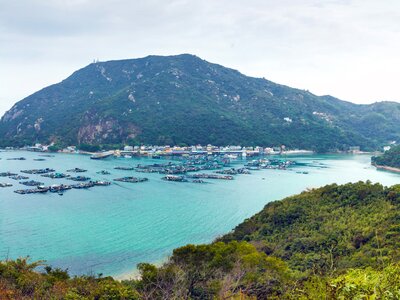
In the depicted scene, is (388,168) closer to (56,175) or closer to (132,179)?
(132,179)

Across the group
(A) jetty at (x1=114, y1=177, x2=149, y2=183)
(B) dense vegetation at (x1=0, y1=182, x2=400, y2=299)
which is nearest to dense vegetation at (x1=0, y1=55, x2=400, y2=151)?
(A) jetty at (x1=114, y1=177, x2=149, y2=183)

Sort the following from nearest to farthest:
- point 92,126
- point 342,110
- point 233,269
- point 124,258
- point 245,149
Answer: point 233,269 → point 124,258 → point 245,149 → point 92,126 → point 342,110

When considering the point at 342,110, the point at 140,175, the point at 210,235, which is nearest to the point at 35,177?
the point at 140,175

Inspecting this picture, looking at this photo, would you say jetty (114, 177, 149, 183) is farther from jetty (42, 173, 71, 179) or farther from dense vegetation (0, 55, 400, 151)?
dense vegetation (0, 55, 400, 151)

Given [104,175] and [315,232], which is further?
[104,175]

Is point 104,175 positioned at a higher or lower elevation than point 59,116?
lower

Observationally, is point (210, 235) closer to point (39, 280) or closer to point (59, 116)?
point (39, 280)

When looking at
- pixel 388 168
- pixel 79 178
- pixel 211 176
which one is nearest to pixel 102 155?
pixel 79 178
